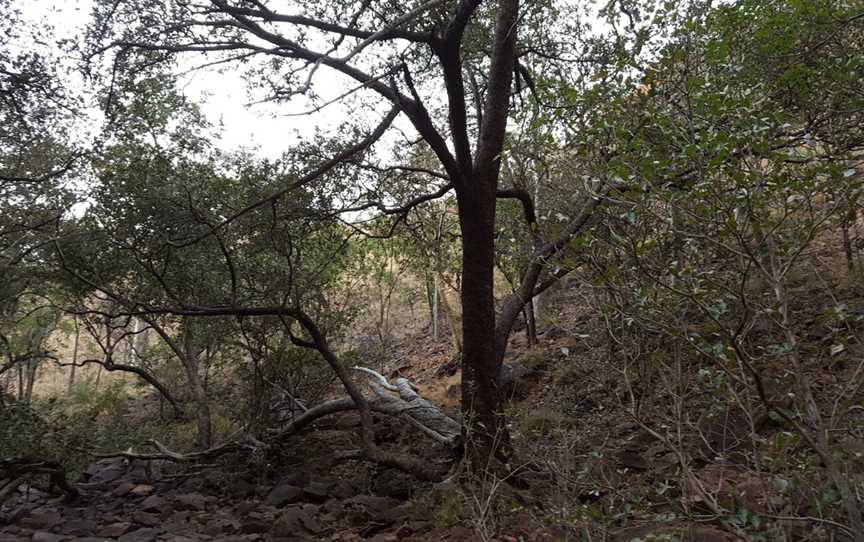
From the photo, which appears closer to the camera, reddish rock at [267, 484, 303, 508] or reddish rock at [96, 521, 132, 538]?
reddish rock at [96, 521, 132, 538]

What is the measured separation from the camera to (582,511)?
294cm

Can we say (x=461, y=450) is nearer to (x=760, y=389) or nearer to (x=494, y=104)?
(x=494, y=104)

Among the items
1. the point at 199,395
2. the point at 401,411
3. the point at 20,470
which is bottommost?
the point at 20,470

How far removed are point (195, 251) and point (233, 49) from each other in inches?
186

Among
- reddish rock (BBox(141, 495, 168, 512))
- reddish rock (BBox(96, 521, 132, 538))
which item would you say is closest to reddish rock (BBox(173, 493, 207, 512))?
reddish rock (BBox(141, 495, 168, 512))

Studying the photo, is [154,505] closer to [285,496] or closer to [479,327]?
[285,496]

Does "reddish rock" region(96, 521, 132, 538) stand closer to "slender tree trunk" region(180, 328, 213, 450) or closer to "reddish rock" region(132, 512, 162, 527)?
"reddish rock" region(132, 512, 162, 527)

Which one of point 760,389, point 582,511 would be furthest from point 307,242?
point 760,389

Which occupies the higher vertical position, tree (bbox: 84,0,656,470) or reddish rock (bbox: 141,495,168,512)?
tree (bbox: 84,0,656,470)

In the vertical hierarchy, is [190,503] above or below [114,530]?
above

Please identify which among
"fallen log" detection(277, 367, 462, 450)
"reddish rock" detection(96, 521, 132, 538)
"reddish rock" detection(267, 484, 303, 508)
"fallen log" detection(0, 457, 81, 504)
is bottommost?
"reddish rock" detection(96, 521, 132, 538)

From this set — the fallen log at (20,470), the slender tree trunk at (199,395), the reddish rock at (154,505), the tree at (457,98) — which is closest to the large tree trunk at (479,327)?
the tree at (457,98)

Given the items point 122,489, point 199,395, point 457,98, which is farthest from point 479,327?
point 199,395

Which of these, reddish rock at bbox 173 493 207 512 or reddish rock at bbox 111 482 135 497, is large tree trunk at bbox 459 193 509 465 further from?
reddish rock at bbox 111 482 135 497
